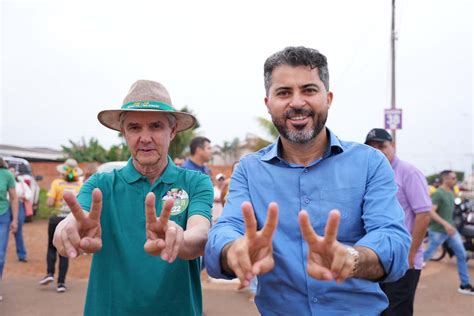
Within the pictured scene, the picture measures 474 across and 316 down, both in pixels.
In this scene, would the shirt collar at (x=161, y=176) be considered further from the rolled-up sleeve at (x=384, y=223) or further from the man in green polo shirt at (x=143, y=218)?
the rolled-up sleeve at (x=384, y=223)

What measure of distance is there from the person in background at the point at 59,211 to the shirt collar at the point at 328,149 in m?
5.24

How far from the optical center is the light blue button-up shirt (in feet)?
6.87

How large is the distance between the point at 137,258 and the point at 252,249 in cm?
95

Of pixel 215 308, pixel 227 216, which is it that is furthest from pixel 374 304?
pixel 215 308

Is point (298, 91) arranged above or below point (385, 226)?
above

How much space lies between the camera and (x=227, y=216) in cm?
226

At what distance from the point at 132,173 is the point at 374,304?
1.45 m

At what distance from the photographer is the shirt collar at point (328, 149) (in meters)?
2.34

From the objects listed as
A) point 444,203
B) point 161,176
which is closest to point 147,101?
point 161,176

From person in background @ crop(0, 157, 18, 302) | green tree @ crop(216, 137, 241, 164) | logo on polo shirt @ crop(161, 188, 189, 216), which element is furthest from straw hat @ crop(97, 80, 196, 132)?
green tree @ crop(216, 137, 241, 164)

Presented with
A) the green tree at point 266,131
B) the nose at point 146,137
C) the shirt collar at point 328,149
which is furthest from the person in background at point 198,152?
the green tree at point 266,131

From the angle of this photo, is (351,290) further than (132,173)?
No

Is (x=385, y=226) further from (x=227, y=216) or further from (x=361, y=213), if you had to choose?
(x=227, y=216)

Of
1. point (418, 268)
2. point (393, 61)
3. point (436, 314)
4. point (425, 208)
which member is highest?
point (393, 61)
